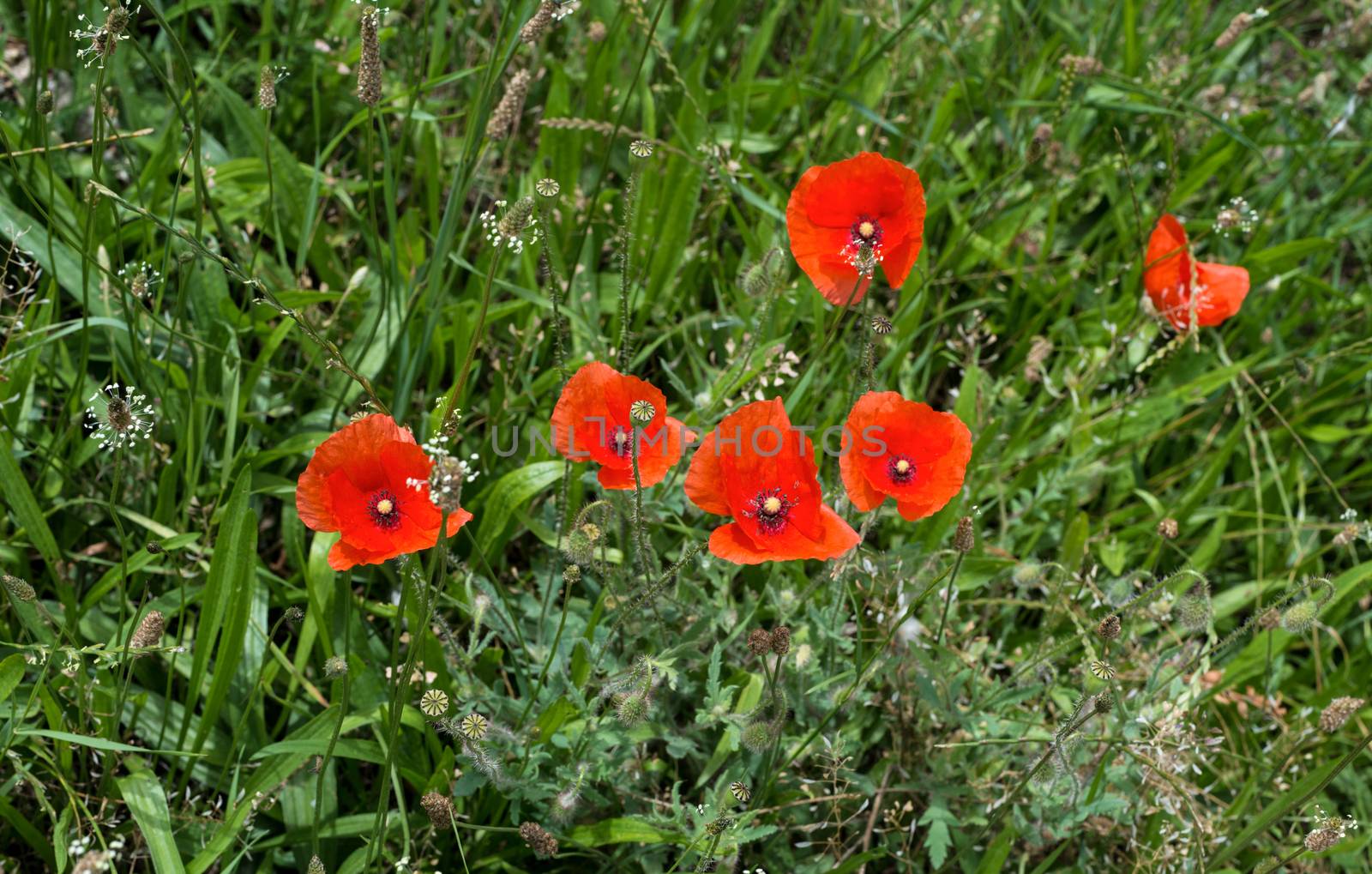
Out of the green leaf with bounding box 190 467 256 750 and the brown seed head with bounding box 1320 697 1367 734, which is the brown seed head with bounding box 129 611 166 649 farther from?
the brown seed head with bounding box 1320 697 1367 734

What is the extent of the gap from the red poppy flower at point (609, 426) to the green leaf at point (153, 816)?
1.06 metres

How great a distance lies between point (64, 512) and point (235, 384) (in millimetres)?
512

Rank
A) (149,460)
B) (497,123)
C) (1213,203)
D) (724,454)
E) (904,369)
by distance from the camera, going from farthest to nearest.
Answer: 1. (1213,203)
2. (904,369)
3. (149,460)
4. (497,123)
5. (724,454)

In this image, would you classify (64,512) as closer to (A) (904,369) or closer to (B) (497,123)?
(B) (497,123)

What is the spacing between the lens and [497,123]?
263 centimetres

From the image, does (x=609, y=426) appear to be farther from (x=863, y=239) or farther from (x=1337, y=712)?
(x=1337, y=712)

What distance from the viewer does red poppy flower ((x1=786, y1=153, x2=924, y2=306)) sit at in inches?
103

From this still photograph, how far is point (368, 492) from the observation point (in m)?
2.32

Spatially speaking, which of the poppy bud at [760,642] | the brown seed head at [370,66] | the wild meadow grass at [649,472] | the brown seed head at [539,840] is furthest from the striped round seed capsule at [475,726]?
the brown seed head at [370,66]

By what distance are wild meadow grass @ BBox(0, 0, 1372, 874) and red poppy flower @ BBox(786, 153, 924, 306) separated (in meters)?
0.17

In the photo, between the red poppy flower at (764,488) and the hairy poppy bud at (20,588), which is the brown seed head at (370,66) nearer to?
the red poppy flower at (764,488)

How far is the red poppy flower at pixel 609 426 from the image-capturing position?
240 cm

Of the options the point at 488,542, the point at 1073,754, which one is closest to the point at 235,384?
the point at 488,542

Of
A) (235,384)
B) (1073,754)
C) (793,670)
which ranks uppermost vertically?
(235,384)
